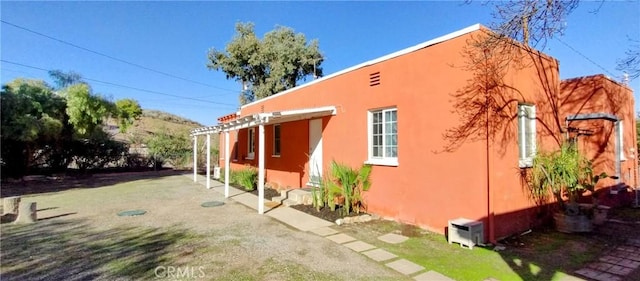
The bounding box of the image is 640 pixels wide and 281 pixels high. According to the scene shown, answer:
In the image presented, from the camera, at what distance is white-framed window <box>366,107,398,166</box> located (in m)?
7.58

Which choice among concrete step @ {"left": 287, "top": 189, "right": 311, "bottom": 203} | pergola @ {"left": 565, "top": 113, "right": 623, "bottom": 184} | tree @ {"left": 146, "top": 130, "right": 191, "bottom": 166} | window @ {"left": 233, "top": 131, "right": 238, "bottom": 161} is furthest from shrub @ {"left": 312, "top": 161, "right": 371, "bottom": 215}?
tree @ {"left": 146, "top": 130, "right": 191, "bottom": 166}

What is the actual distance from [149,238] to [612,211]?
11.8m

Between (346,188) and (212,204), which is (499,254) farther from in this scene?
(212,204)

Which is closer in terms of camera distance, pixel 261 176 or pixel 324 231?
pixel 324 231

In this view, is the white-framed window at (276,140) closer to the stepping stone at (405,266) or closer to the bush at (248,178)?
the bush at (248,178)

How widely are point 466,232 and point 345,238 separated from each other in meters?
2.19

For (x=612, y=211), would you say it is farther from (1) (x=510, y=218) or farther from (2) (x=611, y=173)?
(1) (x=510, y=218)

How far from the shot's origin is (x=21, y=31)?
15.2 meters

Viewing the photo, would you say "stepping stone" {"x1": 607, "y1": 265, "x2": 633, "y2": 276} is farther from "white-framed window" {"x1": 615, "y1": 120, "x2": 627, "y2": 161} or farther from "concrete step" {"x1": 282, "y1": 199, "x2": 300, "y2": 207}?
"concrete step" {"x1": 282, "y1": 199, "x2": 300, "y2": 207}

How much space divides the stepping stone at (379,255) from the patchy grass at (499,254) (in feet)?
0.55

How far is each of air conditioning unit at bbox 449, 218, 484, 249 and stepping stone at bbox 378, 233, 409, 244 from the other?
88cm

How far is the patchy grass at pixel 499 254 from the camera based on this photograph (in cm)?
443

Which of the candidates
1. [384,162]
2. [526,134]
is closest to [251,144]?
[384,162]

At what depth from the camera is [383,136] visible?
7828 millimetres
